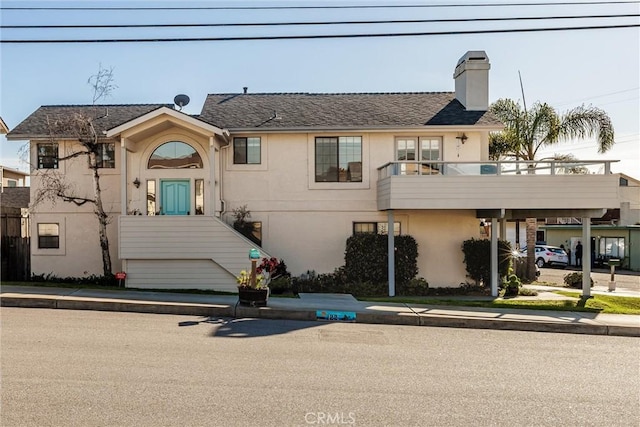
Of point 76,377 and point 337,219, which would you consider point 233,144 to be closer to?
point 337,219

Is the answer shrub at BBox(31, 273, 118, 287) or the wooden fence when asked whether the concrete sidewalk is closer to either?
shrub at BBox(31, 273, 118, 287)

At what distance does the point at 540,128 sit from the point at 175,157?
14940 millimetres

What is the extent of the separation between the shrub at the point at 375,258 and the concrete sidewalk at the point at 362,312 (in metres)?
3.93

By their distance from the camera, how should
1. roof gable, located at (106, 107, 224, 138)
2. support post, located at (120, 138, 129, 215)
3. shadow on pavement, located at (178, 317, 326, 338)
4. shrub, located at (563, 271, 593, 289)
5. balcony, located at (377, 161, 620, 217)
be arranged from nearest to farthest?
shadow on pavement, located at (178, 317, 326, 338) → balcony, located at (377, 161, 620, 217) → roof gable, located at (106, 107, 224, 138) → support post, located at (120, 138, 129, 215) → shrub, located at (563, 271, 593, 289)

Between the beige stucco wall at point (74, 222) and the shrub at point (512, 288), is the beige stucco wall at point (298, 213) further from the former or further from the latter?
the shrub at point (512, 288)

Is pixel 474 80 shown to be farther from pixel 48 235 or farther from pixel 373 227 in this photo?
pixel 48 235

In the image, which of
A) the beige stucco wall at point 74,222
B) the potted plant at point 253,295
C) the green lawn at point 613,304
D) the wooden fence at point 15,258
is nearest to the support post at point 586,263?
the green lawn at point 613,304

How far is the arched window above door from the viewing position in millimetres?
17312

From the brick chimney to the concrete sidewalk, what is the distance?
919 centimetres

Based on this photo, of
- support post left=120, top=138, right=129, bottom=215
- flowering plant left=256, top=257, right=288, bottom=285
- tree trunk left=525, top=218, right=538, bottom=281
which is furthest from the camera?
tree trunk left=525, top=218, right=538, bottom=281

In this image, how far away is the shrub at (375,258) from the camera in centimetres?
1655

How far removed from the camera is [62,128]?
17125 mm

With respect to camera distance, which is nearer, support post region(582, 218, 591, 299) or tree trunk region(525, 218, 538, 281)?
support post region(582, 218, 591, 299)

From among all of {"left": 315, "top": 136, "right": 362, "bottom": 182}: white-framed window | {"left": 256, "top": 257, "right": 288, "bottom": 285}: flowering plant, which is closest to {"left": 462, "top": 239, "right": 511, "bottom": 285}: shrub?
{"left": 315, "top": 136, "right": 362, "bottom": 182}: white-framed window
